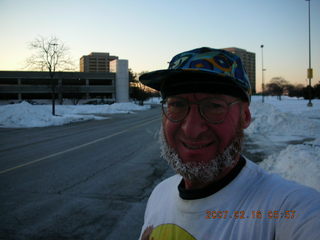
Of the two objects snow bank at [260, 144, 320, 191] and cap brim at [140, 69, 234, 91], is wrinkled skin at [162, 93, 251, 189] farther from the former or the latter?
snow bank at [260, 144, 320, 191]

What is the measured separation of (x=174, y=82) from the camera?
5.26 ft

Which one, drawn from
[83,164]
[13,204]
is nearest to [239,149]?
[13,204]

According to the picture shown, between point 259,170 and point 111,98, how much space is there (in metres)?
80.4

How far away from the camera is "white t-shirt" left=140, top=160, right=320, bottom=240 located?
3.60 ft

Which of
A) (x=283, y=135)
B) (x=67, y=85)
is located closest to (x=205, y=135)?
(x=283, y=135)

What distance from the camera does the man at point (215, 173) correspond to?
1.13 meters

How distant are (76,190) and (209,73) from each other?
4787 mm

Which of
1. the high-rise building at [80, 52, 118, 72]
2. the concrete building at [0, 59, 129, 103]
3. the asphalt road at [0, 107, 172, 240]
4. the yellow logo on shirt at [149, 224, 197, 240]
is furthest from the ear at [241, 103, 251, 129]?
the high-rise building at [80, 52, 118, 72]

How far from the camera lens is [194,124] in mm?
1514

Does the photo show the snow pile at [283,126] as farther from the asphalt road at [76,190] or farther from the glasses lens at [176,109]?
the glasses lens at [176,109]

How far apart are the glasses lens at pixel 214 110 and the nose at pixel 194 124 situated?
0.04m

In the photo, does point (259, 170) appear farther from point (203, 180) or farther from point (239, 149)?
point (203, 180)

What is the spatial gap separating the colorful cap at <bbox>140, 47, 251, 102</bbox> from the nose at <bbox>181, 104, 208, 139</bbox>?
0.38 ft
